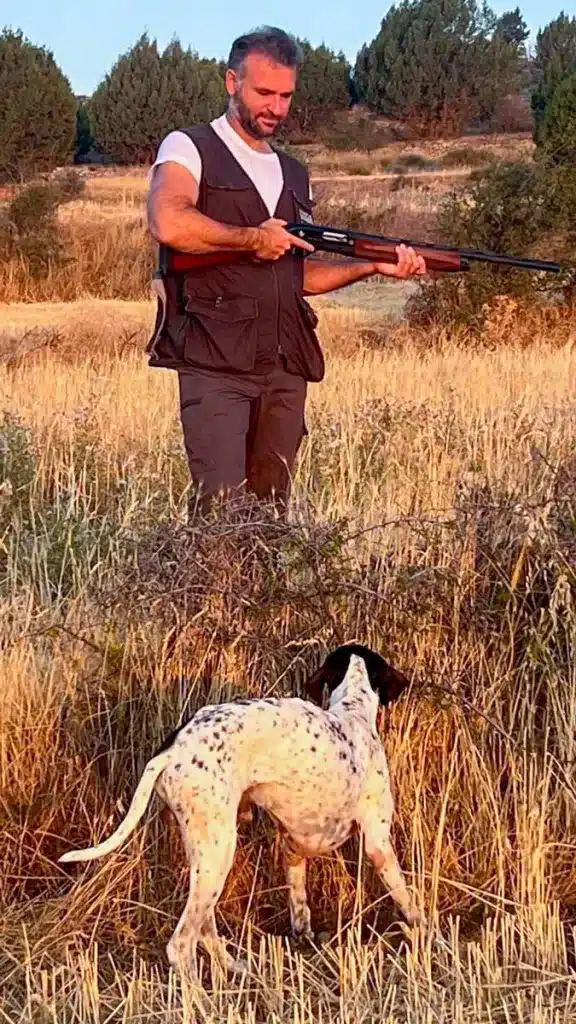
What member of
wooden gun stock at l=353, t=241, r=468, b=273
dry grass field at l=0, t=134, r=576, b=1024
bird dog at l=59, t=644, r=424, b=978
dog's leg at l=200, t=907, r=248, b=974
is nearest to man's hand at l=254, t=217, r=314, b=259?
wooden gun stock at l=353, t=241, r=468, b=273

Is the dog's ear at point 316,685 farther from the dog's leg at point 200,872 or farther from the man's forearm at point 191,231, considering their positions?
the man's forearm at point 191,231

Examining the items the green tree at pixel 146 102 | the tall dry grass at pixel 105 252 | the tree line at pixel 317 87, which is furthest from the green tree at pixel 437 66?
the tall dry grass at pixel 105 252

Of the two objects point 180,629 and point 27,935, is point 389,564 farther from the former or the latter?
point 27,935

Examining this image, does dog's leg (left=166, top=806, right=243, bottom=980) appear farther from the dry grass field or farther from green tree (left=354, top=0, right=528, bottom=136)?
green tree (left=354, top=0, right=528, bottom=136)

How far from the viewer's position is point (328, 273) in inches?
183

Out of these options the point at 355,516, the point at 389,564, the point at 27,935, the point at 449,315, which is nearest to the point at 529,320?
the point at 449,315

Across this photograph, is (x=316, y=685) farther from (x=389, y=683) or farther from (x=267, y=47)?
(x=267, y=47)

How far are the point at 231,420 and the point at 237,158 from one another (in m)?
0.85

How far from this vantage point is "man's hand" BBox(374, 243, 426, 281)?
4754mm

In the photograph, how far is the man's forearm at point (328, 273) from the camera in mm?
4648

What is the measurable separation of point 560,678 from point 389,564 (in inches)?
24.1

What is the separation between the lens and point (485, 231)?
13.2m

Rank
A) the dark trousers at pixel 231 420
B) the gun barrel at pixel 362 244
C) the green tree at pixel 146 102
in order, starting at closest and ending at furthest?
the dark trousers at pixel 231 420 < the gun barrel at pixel 362 244 < the green tree at pixel 146 102

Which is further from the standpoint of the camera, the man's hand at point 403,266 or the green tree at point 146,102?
the green tree at point 146,102
